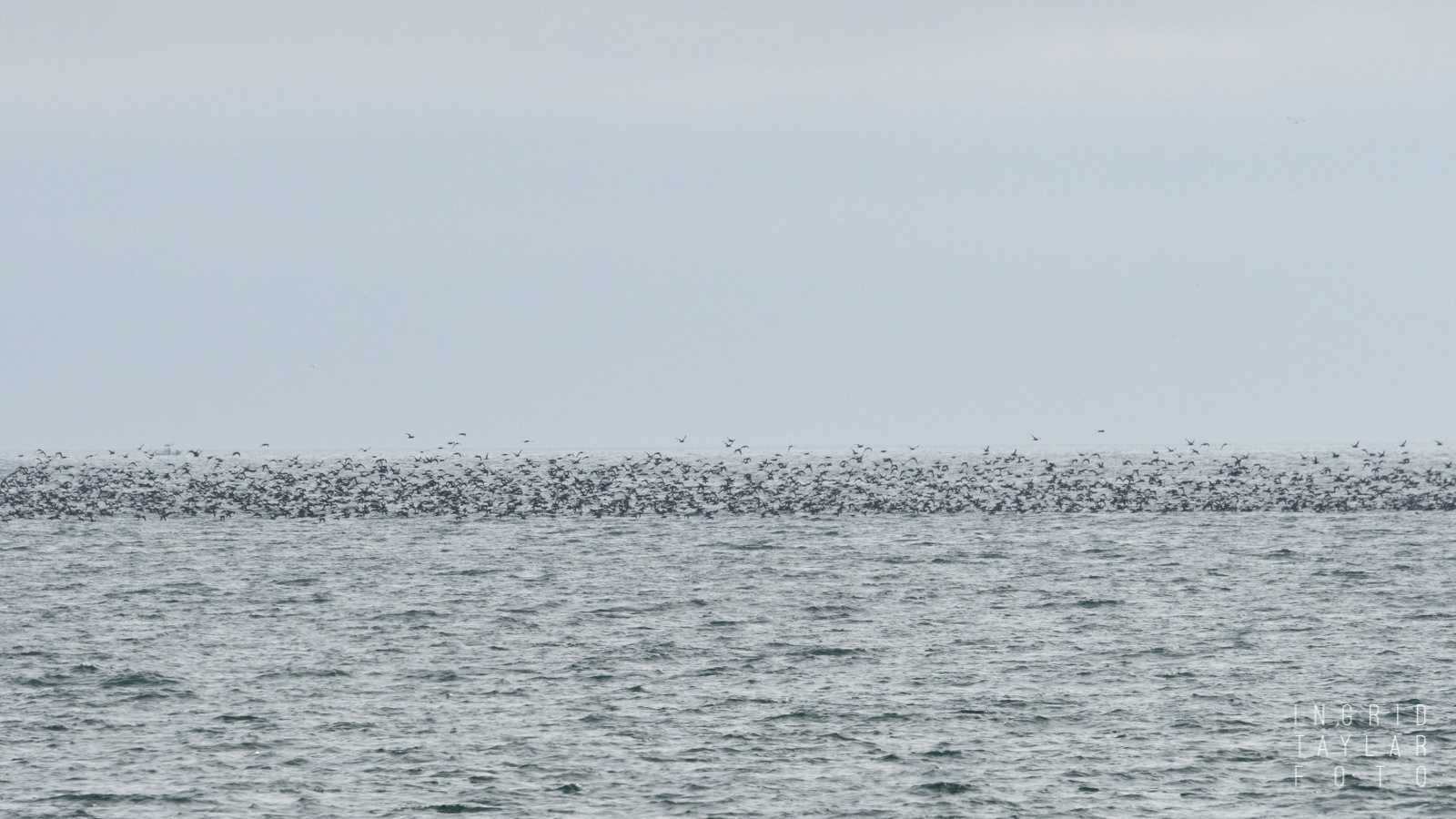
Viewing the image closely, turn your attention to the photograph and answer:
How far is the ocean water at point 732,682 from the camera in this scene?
88.0 feet

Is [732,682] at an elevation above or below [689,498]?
below

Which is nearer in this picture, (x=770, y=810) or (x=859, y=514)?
(x=770, y=810)

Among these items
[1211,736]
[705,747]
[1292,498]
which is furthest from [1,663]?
[1292,498]

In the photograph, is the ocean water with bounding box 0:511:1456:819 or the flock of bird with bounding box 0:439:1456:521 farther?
the flock of bird with bounding box 0:439:1456:521

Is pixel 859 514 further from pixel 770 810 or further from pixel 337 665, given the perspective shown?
pixel 770 810

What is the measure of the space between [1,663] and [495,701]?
45.1 ft

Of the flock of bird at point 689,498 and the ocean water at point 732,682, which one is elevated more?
the flock of bird at point 689,498

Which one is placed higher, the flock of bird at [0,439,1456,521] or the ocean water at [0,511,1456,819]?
the flock of bird at [0,439,1456,521]

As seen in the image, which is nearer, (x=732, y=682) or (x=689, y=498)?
(x=732, y=682)

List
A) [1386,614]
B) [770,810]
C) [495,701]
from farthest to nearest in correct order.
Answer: [1386,614] → [495,701] → [770,810]

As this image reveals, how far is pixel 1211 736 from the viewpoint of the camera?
100.0 ft

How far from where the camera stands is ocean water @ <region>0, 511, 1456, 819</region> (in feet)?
88.0

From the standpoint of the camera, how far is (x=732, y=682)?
37125mm

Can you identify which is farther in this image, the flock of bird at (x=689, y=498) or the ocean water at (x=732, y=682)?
the flock of bird at (x=689, y=498)
